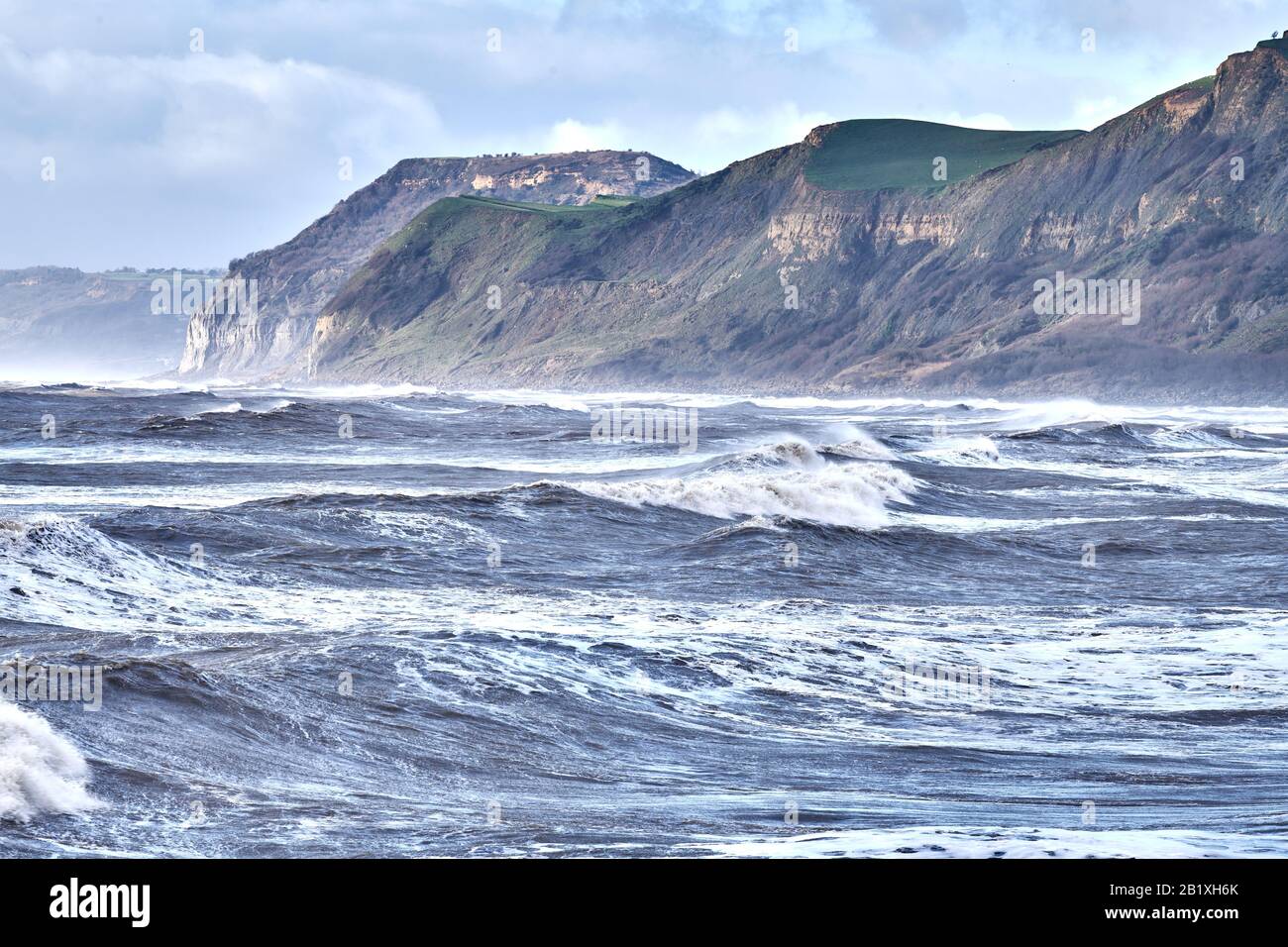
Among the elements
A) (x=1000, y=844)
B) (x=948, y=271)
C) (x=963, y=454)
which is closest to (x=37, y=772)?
(x=1000, y=844)

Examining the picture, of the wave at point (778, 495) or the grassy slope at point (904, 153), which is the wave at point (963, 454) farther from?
the grassy slope at point (904, 153)

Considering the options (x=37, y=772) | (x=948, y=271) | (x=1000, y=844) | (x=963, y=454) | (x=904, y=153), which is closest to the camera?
(x=1000, y=844)

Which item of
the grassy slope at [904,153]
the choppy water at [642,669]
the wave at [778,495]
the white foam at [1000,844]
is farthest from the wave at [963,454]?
the grassy slope at [904,153]

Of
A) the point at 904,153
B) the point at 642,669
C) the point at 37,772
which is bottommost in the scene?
the point at 642,669

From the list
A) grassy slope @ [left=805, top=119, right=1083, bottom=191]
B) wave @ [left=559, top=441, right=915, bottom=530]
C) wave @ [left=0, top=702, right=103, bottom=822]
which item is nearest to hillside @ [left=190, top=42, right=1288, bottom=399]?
grassy slope @ [left=805, top=119, right=1083, bottom=191]

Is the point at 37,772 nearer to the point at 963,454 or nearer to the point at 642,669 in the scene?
the point at 642,669

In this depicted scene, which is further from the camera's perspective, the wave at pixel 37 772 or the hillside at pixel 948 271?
the hillside at pixel 948 271

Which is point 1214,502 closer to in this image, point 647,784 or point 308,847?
point 647,784
